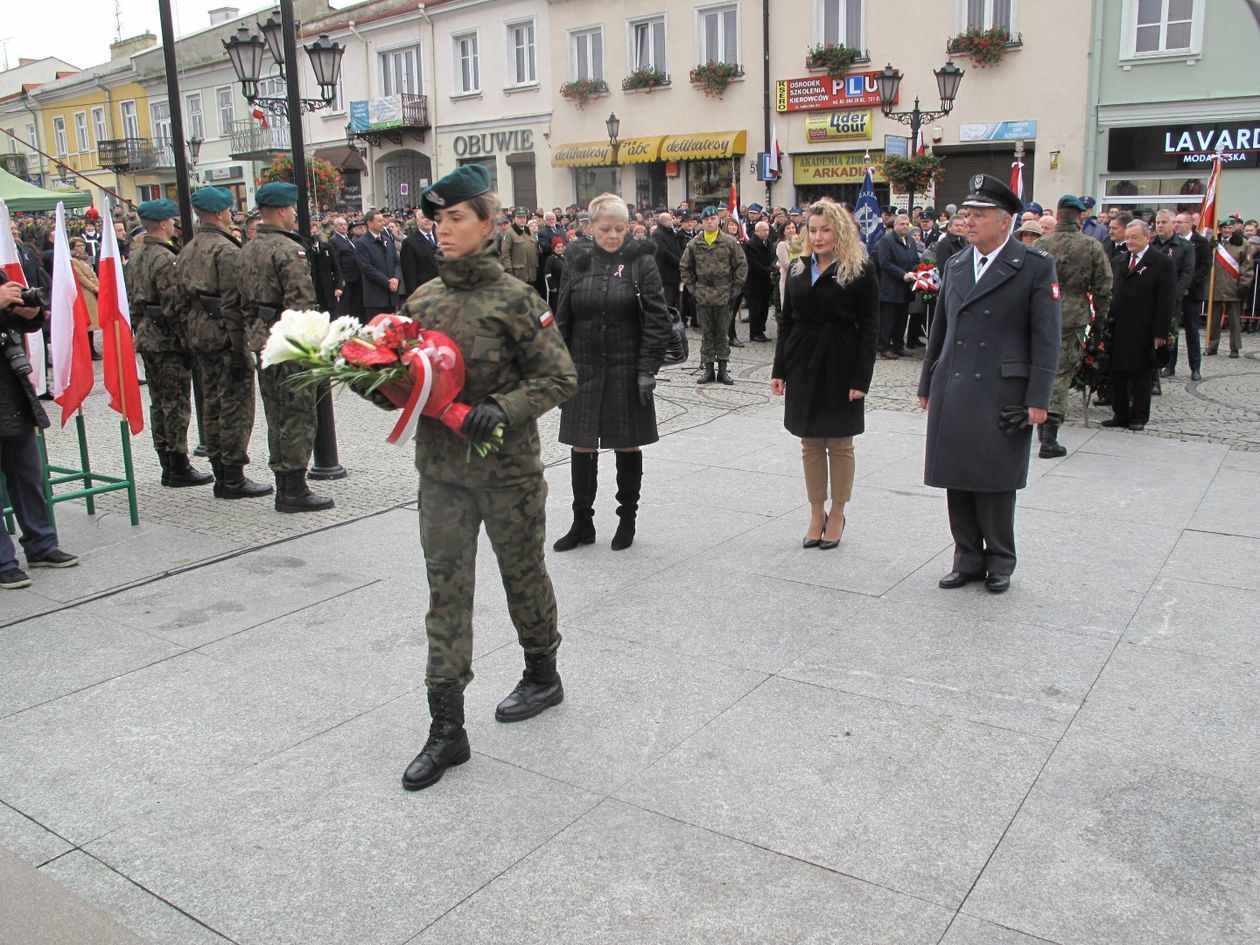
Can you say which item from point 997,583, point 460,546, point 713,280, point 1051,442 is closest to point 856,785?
point 460,546

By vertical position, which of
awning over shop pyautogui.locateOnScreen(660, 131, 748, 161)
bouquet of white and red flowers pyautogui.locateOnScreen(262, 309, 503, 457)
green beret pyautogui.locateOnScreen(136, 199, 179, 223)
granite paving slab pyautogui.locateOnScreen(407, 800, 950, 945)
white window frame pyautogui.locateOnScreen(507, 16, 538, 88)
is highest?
white window frame pyautogui.locateOnScreen(507, 16, 538, 88)

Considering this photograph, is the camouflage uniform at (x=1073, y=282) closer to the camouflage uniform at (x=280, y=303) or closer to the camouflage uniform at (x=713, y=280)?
the camouflage uniform at (x=713, y=280)

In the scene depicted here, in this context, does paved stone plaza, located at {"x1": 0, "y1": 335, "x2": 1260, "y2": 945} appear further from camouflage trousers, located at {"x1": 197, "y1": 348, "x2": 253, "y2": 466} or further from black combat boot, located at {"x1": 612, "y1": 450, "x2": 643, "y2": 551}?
camouflage trousers, located at {"x1": 197, "y1": 348, "x2": 253, "y2": 466}

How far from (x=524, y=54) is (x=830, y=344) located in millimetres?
27580

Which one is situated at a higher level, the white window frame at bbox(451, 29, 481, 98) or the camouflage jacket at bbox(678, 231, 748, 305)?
the white window frame at bbox(451, 29, 481, 98)

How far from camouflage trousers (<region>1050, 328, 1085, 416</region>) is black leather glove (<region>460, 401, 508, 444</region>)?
665 centimetres

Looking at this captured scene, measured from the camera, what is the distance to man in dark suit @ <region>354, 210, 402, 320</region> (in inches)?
564

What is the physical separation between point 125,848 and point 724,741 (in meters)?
1.99

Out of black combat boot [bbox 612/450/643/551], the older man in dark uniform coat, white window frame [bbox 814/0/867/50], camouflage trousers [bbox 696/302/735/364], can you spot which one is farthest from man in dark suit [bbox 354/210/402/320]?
white window frame [bbox 814/0/867/50]

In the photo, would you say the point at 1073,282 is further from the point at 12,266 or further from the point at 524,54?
the point at 524,54

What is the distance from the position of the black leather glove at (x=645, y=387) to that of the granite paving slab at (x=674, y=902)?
10.4 ft

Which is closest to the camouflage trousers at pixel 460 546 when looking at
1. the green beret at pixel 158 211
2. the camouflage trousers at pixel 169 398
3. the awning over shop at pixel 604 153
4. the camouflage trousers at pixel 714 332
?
the camouflage trousers at pixel 169 398

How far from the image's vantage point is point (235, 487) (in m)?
7.98

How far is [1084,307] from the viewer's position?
9164mm
